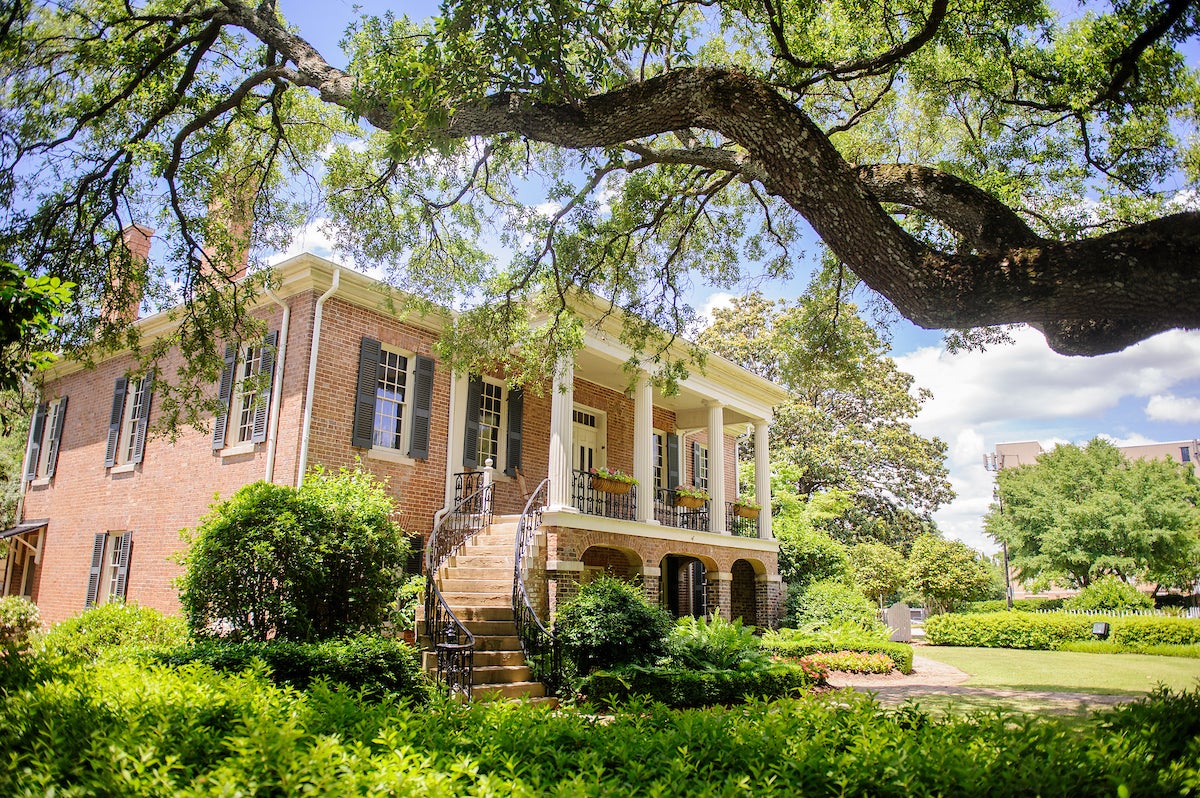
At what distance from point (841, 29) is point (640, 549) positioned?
994 centimetres

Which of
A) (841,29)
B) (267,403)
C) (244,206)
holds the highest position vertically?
(841,29)

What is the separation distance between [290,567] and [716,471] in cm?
1127

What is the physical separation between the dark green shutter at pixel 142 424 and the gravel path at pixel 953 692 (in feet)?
46.4

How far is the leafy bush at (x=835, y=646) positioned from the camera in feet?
52.9

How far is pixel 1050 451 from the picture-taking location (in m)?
44.1

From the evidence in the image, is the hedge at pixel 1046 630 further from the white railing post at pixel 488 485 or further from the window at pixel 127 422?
the window at pixel 127 422

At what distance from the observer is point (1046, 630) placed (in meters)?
24.1

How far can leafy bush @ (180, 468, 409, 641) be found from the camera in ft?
30.1

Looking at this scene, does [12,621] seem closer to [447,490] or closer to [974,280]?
[447,490]

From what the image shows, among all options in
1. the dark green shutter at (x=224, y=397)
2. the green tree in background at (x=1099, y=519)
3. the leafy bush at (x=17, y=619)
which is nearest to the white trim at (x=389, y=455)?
the dark green shutter at (x=224, y=397)

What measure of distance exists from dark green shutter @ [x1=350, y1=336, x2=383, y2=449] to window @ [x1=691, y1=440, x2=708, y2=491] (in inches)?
459

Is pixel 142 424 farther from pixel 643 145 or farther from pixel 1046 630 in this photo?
pixel 1046 630

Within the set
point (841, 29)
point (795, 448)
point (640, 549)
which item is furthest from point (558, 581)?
point (795, 448)

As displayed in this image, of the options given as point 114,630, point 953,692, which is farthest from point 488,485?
point 953,692
